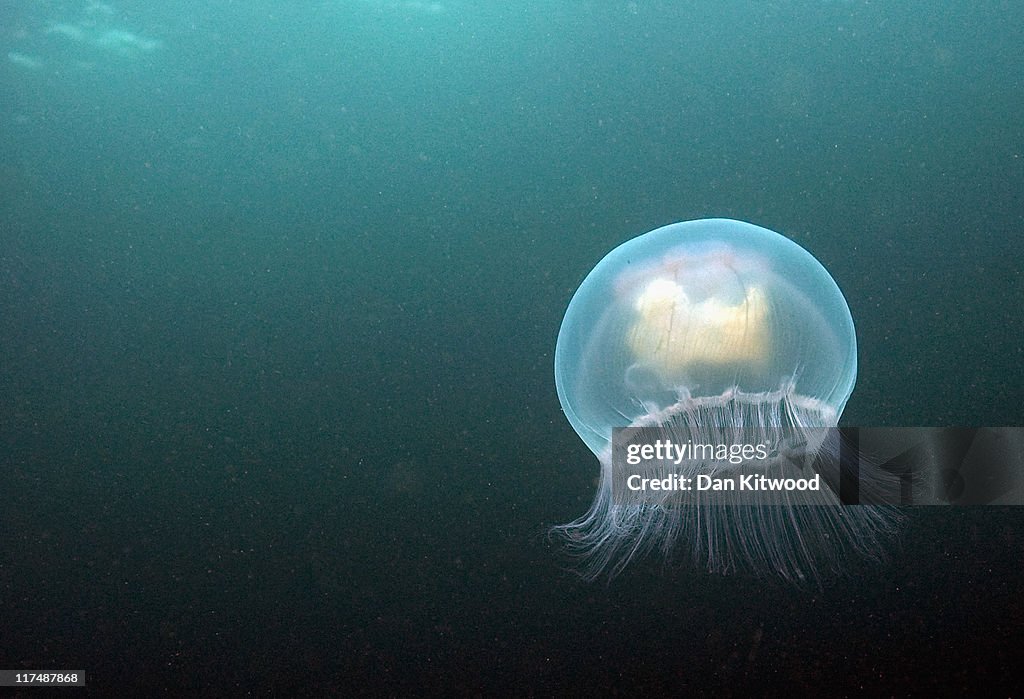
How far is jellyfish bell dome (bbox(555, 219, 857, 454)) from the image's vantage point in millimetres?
1946

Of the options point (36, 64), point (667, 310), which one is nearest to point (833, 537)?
point (667, 310)

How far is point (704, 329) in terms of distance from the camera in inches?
75.7

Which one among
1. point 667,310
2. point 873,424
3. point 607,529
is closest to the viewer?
point 667,310

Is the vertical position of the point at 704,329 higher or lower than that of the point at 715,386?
higher

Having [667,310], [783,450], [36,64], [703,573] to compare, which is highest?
[36,64]

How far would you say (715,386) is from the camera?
1984 millimetres

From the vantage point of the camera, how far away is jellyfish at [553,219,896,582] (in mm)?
1965

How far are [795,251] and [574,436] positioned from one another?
111 centimetres

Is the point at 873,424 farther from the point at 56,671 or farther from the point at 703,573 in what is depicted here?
the point at 56,671

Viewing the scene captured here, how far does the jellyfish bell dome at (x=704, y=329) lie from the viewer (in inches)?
76.6

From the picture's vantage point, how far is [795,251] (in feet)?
7.30

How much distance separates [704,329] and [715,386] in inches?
6.9

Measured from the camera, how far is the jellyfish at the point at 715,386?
196cm

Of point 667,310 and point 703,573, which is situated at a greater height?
point 667,310
